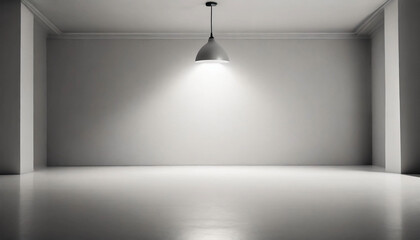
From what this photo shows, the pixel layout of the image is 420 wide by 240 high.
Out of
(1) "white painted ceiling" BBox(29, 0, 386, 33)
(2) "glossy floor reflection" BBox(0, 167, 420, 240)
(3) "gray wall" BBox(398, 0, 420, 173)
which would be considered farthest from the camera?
(1) "white painted ceiling" BBox(29, 0, 386, 33)

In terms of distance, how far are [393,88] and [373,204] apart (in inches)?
159

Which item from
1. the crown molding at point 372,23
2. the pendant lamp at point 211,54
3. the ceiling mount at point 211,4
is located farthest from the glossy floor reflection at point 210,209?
the crown molding at point 372,23

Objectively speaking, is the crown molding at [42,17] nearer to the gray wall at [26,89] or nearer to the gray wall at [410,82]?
the gray wall at [26,89]

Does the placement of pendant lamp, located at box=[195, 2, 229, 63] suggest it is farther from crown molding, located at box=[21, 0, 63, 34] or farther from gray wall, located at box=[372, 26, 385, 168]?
gray wall, located at box=[372, 26, 385, 168]

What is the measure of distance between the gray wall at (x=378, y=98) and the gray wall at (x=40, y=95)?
22.6ft

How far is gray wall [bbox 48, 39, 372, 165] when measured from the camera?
380 inches

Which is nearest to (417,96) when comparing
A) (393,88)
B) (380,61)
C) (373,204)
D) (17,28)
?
(393,88)

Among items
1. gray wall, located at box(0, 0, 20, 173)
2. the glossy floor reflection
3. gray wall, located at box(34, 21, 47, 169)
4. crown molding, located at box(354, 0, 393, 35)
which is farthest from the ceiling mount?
gray wall, located at box(34, 21, 47, 169)

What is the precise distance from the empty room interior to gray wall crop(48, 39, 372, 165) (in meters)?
0.02

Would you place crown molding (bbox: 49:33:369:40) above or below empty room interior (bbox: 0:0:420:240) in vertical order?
above

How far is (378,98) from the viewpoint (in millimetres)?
9266

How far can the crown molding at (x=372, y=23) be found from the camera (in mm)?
8141

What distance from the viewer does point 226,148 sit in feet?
31.7

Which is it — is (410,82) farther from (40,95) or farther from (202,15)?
(40,95)
